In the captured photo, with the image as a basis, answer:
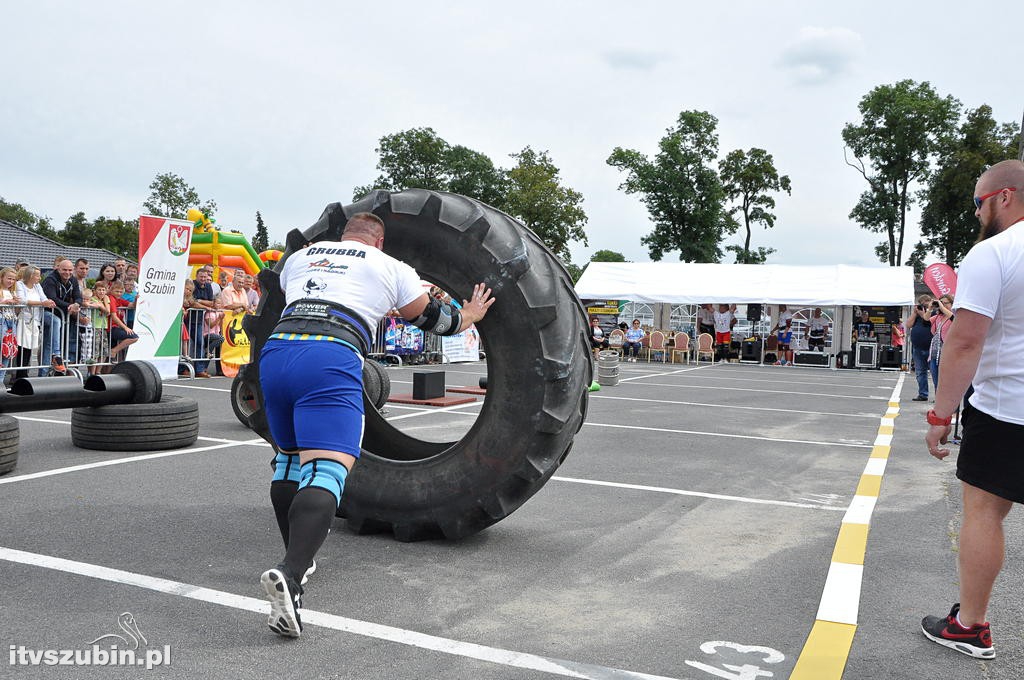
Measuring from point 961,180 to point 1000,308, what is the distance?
179ft

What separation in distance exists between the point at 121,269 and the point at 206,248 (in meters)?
4.91

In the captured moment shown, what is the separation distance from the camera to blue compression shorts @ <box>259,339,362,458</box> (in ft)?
12.0

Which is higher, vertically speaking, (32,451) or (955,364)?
(955,364)

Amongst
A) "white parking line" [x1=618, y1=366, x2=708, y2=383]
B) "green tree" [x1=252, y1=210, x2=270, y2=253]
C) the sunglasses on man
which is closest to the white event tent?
"white parking line" [x1=618, y1=366, x2=708, y2=383]

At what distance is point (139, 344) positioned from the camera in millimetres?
13406

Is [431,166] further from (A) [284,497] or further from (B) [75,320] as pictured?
(A) [284,497]

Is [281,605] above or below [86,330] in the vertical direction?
below

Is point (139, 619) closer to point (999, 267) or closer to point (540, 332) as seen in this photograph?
point (540, 332)

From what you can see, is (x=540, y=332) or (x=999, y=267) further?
(x=540, y=332)

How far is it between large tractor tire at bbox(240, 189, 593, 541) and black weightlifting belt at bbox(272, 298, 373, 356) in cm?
101

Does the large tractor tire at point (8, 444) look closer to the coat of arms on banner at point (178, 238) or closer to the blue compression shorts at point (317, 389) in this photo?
the blue compression shorts at point (317, 389)

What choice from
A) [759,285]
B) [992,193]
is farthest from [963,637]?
[759,285]

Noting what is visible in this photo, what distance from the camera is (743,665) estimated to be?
10.5 ft

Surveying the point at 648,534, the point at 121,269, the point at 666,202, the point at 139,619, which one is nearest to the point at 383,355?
the point at 121,269
